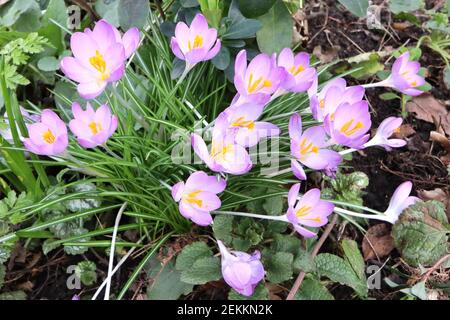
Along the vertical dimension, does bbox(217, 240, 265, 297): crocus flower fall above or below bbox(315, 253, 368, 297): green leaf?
above

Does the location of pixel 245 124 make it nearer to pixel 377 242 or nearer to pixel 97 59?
pixel 97 59

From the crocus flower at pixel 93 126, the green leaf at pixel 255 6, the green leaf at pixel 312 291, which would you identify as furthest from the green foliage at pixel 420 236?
the crocus flower at pixel 93 126

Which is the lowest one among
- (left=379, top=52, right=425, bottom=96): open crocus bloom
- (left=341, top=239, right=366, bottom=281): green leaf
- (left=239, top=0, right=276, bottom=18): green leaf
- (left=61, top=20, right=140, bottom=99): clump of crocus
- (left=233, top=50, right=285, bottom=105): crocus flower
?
(left=341, top=239, right=366, bottom=281): green leaf

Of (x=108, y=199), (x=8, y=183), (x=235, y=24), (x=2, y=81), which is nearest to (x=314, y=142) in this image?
(x=235, y=24)

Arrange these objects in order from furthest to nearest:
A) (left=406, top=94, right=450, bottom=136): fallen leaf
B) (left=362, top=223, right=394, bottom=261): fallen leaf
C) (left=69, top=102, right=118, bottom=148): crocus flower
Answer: (left=406, top=94, right=450, bottom=136): fallen leaf, (left=362, top=223, right=394, bottom=261): fallen leaf, (left=69, top=102, right=118, bottom=148): crocus flower

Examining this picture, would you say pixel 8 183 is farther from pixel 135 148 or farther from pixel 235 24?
pixel 235 24

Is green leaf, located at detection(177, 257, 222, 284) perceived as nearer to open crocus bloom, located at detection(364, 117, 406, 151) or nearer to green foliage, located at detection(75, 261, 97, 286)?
green foliage, located at detection(75, 261, 97, 286)

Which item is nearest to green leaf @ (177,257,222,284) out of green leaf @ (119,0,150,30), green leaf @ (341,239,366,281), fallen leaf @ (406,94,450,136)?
green leaf @ (341,239,366,281)
